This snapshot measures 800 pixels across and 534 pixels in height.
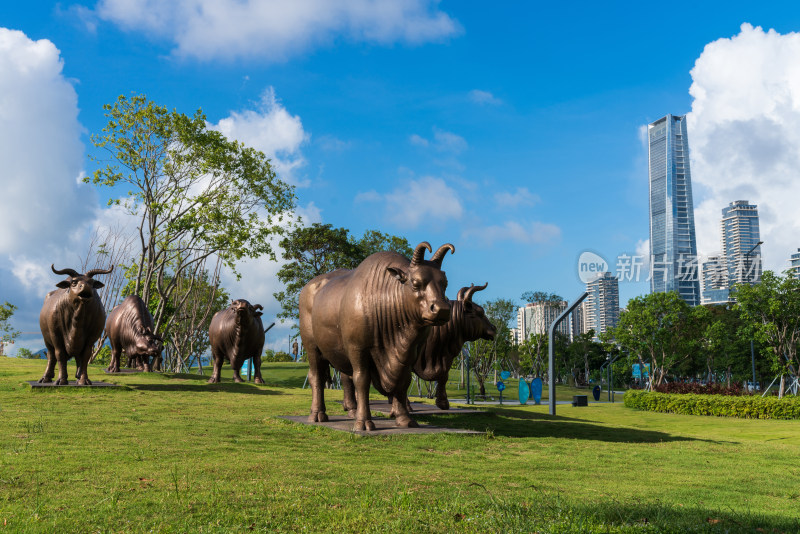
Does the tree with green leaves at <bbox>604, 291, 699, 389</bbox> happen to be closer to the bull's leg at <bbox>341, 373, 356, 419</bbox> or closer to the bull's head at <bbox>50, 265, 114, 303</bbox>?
the bull's leg at <bbox>341, 373, 356, 419</bbox>

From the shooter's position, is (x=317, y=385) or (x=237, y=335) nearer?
(x=317, y=385)

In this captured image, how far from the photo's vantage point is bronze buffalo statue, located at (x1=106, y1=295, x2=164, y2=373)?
62.4 feet

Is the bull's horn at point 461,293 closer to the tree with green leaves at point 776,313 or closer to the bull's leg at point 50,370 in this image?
the bull's leg at point 50,370

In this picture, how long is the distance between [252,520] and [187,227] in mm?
25433

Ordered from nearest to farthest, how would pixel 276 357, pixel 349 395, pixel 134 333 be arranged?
pixel 349 395 → pixel 134 333 → pixel 276 357

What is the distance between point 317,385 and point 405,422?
76.9 inches

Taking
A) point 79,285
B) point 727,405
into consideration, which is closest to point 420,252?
point 79,285

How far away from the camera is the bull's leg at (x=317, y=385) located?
10.4m

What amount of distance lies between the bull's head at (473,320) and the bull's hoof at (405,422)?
13.8 ft

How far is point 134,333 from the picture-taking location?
19.3 m

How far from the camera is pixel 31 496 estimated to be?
5.02 meters

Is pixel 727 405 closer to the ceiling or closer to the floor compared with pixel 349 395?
closer to the floor

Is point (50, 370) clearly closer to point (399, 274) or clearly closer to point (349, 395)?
point (349, 395)

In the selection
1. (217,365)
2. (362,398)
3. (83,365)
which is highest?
(83,365)
